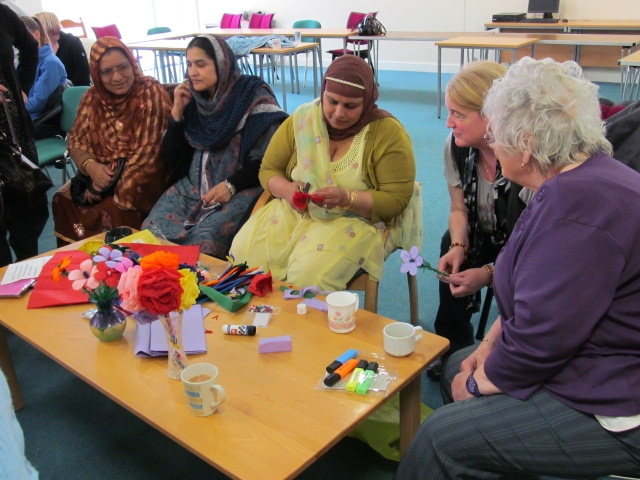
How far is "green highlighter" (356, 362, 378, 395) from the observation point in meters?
1.41

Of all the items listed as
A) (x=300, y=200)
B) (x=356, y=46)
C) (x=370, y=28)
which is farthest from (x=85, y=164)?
(x=356, y=46)

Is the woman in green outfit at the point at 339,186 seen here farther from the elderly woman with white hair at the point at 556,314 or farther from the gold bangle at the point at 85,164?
the gold bangle at the point at 85,164

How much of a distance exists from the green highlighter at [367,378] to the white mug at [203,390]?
1.02ft

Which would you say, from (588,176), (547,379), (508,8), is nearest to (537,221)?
(588,176)

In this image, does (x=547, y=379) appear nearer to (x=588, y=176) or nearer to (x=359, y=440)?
(x=588, y=176)

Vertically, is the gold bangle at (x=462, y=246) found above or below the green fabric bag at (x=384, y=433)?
above

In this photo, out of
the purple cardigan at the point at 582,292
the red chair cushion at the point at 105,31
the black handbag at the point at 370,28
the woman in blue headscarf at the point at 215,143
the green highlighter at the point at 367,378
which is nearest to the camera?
the purple cardigan at the point at 582,292

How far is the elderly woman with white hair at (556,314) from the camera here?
1.16 meters

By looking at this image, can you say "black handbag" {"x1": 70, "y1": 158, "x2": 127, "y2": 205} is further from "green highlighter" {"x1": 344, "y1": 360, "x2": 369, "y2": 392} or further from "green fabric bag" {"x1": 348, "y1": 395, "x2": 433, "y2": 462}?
"green highlighter" {"x1": 344, "y1": 360, "x2": 369, "y2": 392}

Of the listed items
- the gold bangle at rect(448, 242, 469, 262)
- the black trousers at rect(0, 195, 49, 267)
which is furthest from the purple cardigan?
the black trousers at rect(0, 195, 49, 267)

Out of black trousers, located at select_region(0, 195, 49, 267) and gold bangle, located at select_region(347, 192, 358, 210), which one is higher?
gold bangle, located at select_region(347, 192, 358, 210)

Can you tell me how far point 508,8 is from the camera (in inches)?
291

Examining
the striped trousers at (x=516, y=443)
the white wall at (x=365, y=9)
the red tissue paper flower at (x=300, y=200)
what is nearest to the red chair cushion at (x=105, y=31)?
the white wall at (x=365, y=9)

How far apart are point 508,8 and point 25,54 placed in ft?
18.7
